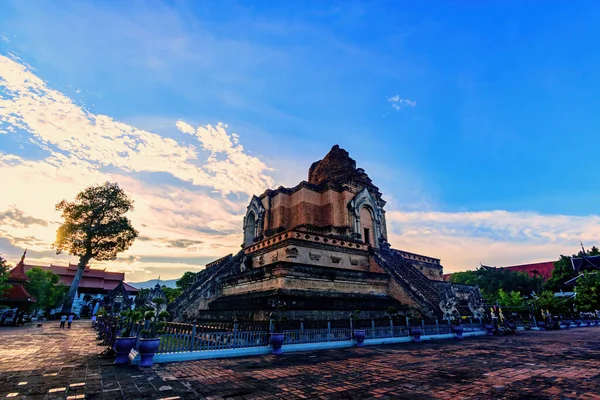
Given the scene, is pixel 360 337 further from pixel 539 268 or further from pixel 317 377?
pixel 539 268

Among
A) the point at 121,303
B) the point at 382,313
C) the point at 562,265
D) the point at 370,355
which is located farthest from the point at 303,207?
the point at 562,265

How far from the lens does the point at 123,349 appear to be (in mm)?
8125

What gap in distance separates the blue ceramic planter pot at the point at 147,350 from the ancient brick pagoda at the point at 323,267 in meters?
6.20

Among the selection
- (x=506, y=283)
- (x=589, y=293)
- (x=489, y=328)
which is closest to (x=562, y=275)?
(x=506, y=283)

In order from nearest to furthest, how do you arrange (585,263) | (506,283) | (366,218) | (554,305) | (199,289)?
(199,289)
(366,218)
(554,305)
(585,263)
(506,283)

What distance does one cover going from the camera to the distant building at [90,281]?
46.9 meters

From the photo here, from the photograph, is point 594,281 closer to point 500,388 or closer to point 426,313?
point 426,313

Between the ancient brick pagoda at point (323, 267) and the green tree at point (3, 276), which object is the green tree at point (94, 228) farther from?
the ancient brick pagoda at point (323, 267)

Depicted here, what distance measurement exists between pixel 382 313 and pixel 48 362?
579 inches

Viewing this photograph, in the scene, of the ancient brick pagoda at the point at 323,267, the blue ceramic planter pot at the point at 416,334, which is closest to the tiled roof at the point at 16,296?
the ancient brick pagoda at the point at 323,267

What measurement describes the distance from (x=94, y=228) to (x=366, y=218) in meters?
29.0

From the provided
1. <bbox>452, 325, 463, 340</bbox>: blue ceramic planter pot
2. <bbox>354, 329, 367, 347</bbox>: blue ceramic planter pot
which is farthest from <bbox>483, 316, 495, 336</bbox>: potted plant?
<bbox>354, 329, 367, 347</bbox>: blue ceramic planter pot

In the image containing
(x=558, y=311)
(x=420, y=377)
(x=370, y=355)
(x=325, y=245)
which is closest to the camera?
(x=420, y=377)

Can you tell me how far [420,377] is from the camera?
6379mm
